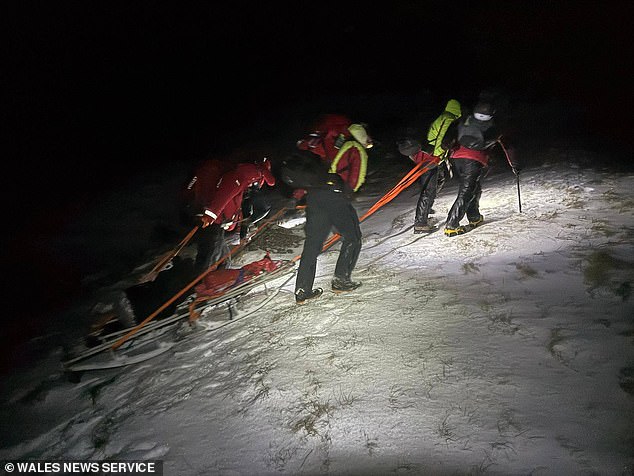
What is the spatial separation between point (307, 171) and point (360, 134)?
70 cm

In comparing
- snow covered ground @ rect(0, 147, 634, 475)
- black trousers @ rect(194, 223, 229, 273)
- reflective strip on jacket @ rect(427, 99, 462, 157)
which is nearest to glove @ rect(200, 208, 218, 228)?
black trousers @ rect(194, 223, 229, 273)

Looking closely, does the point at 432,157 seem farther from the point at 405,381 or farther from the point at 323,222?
the point at 405,381

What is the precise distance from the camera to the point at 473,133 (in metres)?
5.80

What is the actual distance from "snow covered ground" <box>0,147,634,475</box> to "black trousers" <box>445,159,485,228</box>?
18.3 inches

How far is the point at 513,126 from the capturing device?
48.4 ft

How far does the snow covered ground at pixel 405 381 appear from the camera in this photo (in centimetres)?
304

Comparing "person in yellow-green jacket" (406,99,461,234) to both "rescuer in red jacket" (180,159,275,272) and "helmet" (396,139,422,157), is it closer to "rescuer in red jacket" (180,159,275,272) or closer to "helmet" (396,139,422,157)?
"helmet" (396,139,422,157)

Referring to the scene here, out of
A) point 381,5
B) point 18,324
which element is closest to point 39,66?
point 381,5

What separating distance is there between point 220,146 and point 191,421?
60.7ft

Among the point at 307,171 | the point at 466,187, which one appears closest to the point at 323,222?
the point at 307,171

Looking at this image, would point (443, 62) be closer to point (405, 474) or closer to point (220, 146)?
point (220, 146)

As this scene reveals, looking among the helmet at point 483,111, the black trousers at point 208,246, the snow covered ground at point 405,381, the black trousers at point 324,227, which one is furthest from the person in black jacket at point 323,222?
the helmet at point 483,111

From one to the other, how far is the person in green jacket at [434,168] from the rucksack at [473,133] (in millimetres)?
312

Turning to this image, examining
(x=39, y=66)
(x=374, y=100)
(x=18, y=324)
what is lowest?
(x=18, y=324)
